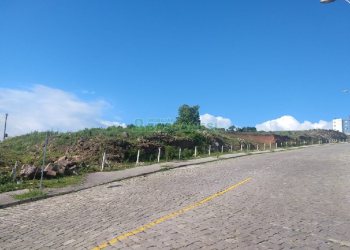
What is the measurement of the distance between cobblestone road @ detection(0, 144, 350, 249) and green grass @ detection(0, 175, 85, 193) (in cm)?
197

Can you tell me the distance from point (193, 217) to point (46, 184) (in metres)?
10.1

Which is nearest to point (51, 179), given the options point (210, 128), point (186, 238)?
point (186, 238)

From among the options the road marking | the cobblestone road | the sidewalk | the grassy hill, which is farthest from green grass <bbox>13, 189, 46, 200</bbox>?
the grassy hill

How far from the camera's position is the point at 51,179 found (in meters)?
21.5

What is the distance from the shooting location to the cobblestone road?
378 inches

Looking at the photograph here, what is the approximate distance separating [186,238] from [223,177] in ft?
40.9

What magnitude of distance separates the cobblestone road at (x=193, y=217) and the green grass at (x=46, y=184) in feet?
6.48

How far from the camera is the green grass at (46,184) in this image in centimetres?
1850

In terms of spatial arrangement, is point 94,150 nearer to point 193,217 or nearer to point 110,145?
point 110,145

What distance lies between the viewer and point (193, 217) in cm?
1190

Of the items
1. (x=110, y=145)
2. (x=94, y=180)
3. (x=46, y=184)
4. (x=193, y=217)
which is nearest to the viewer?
(x=193, y=217)

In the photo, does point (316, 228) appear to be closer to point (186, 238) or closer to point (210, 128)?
point (186, 238)

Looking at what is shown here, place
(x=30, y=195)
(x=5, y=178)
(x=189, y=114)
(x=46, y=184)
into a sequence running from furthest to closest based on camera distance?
(x=189, y=114) < (x=5, y=178) < (x=46, y=184) < (x=30, y=195)

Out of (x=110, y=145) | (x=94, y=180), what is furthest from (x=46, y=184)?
(x=110, y=145)
